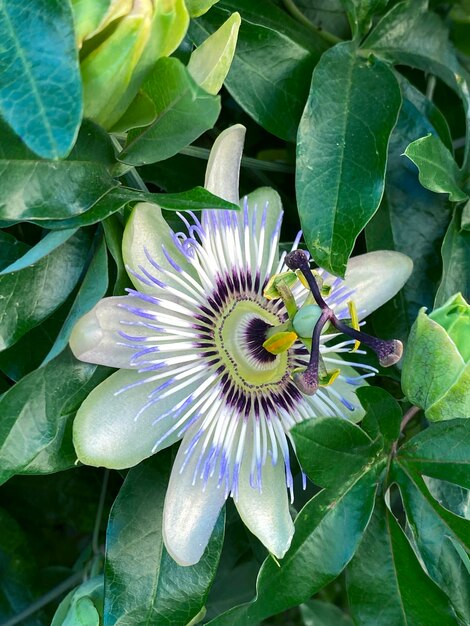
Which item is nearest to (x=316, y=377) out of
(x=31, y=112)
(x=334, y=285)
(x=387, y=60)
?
(x=334, y=285)

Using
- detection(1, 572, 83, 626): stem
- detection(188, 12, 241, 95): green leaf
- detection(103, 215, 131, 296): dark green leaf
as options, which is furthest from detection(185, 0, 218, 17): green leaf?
detection(1, 572, 83, 626): stem

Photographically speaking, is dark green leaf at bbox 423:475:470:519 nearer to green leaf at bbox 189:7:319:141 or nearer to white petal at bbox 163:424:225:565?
white petal at bbox 163:424:225:565

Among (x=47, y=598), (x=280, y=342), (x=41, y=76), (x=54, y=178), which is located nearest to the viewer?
(x=41, y=76)

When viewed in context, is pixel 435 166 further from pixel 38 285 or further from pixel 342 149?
pixel 38 285

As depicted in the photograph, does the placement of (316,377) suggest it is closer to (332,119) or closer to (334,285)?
(334,285)

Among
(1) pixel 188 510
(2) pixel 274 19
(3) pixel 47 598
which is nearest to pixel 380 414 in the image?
(1) pixel 188 510

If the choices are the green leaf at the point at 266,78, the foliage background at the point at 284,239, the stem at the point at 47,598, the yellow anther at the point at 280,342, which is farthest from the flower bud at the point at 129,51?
the stem at the point at 47,598
